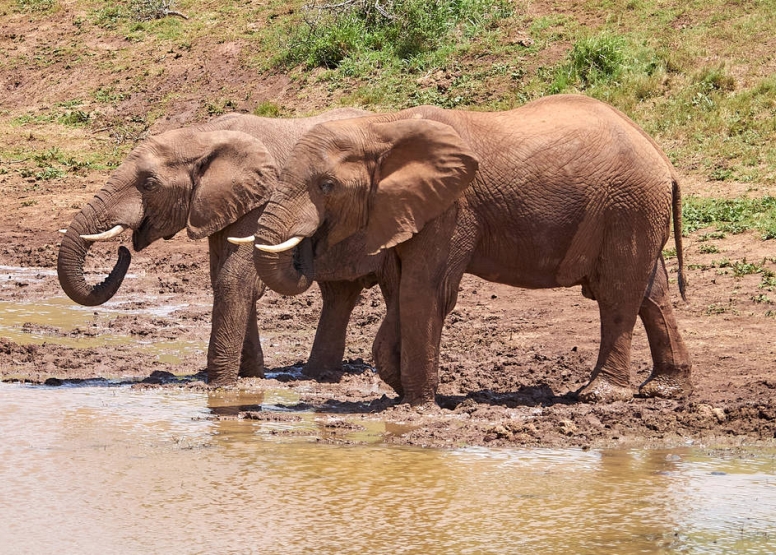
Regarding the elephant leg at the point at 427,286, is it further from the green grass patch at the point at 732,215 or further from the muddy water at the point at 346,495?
the green grass patch at the point at 732,215

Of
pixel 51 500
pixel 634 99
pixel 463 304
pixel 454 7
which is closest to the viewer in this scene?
pixel 51 500

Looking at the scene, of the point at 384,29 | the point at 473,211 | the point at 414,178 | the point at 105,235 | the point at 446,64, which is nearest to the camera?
the point at 414,178

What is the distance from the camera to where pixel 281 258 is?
8117 mm

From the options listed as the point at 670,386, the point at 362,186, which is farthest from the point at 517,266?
the point at 670,386

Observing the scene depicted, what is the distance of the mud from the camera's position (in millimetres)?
7895

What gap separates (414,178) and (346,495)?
88.0 inches

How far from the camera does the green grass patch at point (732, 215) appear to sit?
1255 cm

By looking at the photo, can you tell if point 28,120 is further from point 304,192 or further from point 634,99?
point 304,192

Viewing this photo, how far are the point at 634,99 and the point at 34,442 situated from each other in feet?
32.5

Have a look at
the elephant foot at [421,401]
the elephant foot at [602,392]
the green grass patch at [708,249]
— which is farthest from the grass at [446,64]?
the elephant foot at [421,401]

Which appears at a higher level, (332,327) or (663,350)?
(332,327)

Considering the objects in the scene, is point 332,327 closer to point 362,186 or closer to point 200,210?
point 200,210

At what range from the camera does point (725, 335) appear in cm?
1026

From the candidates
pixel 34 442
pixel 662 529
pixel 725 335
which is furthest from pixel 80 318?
pixel 662 529
